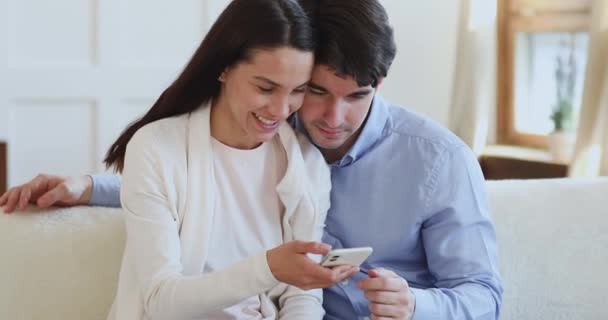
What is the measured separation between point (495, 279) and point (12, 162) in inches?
95.5

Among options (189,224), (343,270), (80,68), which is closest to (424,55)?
(80,68)

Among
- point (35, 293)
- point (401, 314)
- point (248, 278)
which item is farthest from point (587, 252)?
point (35, 293)

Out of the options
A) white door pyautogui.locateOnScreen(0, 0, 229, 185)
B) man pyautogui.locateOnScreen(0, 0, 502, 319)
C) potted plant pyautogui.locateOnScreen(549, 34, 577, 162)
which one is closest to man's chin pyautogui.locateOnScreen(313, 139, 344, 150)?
man pyautogui.locateOnScreen(0, 0, 502, 319)

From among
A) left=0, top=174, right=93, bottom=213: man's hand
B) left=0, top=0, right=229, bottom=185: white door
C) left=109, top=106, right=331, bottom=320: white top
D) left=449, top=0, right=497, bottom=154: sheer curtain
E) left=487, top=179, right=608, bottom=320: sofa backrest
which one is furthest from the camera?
left=449, top=0, right=497, bottom=154: sheer curtain

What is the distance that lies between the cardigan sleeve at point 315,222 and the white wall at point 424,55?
8.79ft

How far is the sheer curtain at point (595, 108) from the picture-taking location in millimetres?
3850

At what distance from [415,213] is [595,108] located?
2349mm

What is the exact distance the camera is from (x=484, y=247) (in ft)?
5.87

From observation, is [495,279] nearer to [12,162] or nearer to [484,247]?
[484,247]

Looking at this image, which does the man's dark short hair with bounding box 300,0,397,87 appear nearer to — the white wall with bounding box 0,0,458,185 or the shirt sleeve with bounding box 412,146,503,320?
the shirt sleeve with bounding box 412,146,503,320

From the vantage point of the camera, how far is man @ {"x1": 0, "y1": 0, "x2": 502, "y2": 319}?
1683mm

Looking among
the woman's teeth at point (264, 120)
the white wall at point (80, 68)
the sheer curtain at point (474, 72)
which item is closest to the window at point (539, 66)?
the sheer curtain at point (474, 72)

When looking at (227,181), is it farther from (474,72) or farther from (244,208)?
(474,72)

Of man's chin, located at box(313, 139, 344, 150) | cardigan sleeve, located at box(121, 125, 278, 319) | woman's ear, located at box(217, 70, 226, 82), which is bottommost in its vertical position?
cardigan sleeve, located at box(121, 125, 278, 319)
